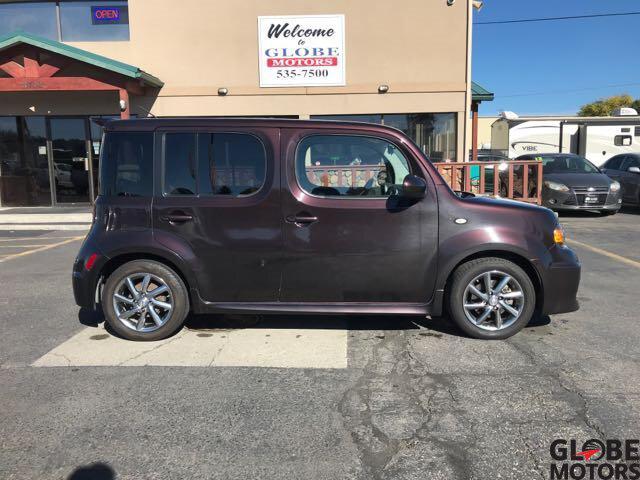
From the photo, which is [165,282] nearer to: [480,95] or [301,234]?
[301,234]

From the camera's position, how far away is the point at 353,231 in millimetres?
4246

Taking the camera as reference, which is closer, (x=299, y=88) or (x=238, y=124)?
(x=238, y=124)

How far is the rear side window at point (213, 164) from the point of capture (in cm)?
433

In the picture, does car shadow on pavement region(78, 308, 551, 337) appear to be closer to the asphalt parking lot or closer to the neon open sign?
the asphalt parking lot

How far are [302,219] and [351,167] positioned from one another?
636 millimetres

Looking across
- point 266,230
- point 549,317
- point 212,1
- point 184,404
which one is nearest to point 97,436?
point 184,404

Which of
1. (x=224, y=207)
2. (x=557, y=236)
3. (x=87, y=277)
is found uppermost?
(x=224, y=207)

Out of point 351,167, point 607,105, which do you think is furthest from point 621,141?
point 607,105

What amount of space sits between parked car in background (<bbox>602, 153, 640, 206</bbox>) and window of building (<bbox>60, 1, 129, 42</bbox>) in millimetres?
14277

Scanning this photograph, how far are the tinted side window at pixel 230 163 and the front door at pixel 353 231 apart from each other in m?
0.26

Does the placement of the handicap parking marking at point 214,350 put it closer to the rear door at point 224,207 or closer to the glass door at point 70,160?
the rear door at point 224,207

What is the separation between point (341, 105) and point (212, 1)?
4.36 meters

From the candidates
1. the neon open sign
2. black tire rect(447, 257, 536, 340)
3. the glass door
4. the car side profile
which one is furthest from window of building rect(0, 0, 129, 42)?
black tire rect(447, 257, 536, 340)
